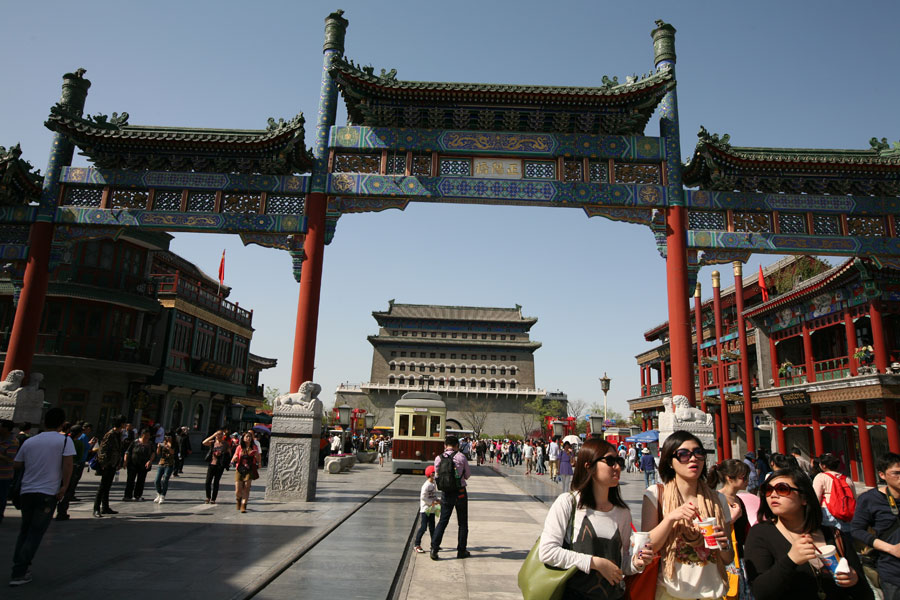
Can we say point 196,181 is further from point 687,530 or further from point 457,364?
point 457,364

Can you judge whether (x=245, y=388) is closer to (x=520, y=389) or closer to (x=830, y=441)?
(x=830, y=441)

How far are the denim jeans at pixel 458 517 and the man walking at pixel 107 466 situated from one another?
18.5 ft

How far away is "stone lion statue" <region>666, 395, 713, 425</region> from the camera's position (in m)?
10.7

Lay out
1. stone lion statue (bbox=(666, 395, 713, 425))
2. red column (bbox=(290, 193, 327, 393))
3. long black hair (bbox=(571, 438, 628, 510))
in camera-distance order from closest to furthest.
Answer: long black hair (bbox=(571, 438, 628, 510)), stone lion statue (bbox=(666, 395, 713, 425)), red column (bbox=(290, 193, 327, 393))

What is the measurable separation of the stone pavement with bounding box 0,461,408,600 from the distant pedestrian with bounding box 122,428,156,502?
358 mm

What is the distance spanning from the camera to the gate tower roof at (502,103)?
12.9m

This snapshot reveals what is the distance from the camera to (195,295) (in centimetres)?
2856

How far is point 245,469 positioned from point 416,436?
13.0 meters

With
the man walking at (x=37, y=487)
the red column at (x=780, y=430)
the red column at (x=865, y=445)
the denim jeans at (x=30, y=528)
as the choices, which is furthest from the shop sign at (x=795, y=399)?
the denim jeans at (x=30, y=528)

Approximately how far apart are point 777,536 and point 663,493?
0.56m

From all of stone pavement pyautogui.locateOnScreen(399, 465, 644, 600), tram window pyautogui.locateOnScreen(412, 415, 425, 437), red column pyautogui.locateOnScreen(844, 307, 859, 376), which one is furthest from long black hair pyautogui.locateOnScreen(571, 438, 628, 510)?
red column pyautogui.locateOnScreen(844, 307, 859, 376)

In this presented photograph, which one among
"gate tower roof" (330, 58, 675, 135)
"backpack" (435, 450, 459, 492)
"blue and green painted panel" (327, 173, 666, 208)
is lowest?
"backpack" (435, 450, 459, 492)

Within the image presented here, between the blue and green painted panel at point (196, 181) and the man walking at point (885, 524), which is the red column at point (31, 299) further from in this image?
the man walking at point (885, 524)

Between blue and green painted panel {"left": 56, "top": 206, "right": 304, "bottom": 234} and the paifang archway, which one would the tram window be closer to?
the paifang archway
